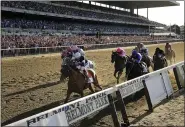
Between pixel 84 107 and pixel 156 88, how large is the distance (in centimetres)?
363

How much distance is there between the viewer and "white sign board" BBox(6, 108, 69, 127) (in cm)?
416

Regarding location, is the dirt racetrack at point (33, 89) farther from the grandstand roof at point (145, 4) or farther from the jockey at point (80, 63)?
the grandstand roof at point (145, 4)

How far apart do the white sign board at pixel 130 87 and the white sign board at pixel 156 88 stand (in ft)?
1.11

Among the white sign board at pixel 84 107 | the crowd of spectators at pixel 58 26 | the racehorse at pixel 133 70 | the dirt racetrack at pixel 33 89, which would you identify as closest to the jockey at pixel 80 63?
the dirt racetrack at pixel 33 89

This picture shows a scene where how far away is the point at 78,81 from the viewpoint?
332 inches

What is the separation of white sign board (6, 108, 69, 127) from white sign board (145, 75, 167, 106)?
151 inches

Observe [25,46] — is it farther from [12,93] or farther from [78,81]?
[78,81]

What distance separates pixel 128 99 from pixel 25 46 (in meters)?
16.1

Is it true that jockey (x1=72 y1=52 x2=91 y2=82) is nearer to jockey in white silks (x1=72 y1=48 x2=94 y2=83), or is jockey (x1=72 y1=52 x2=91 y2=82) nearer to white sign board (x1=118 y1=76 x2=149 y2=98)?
jockey in white silks (x1=72 y1=48 x2=94 y2=83)

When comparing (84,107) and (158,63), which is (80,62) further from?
(158,63)

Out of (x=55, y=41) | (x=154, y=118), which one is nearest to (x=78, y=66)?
(x=154, y=118)

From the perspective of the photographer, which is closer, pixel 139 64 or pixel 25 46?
pixel 139 64

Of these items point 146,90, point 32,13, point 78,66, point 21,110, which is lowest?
point 21,110

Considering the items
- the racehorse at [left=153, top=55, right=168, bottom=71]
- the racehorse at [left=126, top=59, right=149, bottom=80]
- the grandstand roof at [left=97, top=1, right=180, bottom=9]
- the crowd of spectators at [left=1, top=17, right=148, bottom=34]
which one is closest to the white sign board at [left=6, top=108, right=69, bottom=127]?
the racehorse at [left=126, top=59, right=149, bottom=80]
